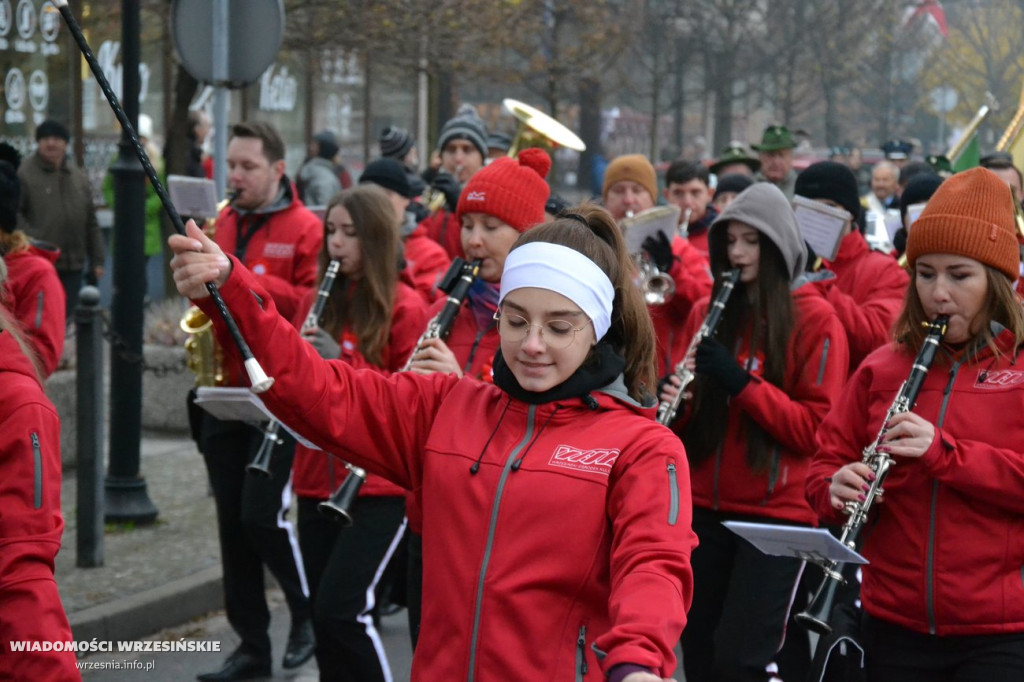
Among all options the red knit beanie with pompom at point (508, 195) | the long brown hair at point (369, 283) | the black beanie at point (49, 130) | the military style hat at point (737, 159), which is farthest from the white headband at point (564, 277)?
the black beanie at point (49, 130)

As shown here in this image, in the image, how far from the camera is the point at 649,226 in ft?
23.3

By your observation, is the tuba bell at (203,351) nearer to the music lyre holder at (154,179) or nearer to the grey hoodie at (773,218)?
the grey hoodie at (773,218)

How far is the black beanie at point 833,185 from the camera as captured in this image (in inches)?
283

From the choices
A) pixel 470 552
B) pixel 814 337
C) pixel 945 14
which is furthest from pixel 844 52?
pixel 470 552

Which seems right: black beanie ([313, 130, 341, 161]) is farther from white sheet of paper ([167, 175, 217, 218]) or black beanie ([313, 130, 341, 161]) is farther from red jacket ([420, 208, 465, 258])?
white sheet of paper ([167, 175, 217, 218])

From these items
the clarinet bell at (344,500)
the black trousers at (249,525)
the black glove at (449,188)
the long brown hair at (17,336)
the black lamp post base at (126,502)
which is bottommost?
the black lamp post base at (126,502)

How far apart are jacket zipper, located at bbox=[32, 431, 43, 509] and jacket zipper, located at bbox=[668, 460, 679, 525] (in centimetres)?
139

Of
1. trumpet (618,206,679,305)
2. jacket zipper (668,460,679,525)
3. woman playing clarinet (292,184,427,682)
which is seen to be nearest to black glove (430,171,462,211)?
trumpet (618,206,679,305)

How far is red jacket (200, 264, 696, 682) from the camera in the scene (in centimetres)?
309

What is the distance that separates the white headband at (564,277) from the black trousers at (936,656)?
1384 millimetres

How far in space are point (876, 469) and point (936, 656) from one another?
0.54m

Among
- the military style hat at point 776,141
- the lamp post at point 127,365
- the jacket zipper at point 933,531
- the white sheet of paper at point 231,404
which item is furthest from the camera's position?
the military style hat at point 776,141

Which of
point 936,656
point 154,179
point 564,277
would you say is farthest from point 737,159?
point 154,179

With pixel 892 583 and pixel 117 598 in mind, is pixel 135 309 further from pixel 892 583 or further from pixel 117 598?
pixel 892 583
